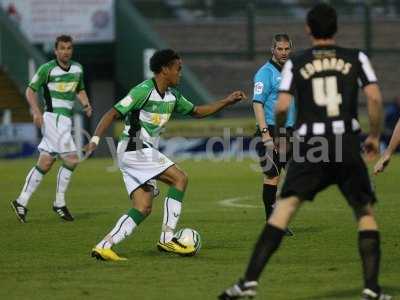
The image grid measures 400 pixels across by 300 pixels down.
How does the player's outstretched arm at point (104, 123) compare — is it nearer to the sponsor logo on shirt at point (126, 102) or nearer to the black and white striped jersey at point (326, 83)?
the sponsor logo on shirt at point (126, 102)

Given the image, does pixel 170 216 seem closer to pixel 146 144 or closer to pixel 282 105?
pixel 146 144

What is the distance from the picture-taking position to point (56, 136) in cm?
1547

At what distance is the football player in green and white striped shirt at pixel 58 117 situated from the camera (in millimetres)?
15297

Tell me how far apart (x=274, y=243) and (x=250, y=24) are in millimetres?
27369

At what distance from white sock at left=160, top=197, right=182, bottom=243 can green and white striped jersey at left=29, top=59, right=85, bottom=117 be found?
171 inches

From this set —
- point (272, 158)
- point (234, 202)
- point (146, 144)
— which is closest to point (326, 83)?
point (146, 144)

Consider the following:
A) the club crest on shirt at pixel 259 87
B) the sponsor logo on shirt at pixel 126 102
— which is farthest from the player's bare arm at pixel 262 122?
the sponsor logo on shirt at pixel 126 102

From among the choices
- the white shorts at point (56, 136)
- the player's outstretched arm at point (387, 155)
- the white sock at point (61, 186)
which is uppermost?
the player's outstretched arm at point (387, 155)

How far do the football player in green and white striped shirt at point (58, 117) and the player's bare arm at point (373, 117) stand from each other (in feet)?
23.9

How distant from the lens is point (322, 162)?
852 centimetres

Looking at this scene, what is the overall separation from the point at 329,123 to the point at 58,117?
7.55 meters

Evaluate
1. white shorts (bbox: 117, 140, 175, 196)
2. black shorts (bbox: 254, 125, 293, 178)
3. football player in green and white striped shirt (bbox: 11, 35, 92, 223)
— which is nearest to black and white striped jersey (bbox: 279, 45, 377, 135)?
white shorts (bbox: 117, 140, 175, 196)

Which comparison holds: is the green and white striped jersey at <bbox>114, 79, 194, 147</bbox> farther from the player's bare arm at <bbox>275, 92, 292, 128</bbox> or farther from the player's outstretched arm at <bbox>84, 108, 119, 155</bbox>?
the player's bare arm at <bbox>275, 92, 292, 128</bbox>

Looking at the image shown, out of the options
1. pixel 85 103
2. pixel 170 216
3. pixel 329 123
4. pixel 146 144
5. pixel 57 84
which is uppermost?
pixel 329 123
